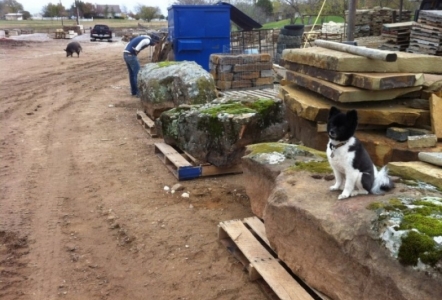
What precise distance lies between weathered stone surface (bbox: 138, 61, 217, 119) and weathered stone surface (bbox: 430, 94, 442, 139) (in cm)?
456

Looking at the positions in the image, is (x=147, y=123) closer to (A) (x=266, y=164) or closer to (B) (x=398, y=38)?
(A) (x=266, y=164)

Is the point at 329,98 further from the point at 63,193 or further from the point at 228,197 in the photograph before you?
the point at 63,193

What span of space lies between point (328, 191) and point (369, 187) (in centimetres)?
38

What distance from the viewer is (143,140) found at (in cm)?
879

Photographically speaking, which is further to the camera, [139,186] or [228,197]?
[139,186]

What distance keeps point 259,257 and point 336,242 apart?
111 centimetres

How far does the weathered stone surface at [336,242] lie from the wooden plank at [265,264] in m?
0.09

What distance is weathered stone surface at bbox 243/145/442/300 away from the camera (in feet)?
8.96

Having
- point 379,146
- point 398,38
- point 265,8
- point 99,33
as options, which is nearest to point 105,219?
point 379,146

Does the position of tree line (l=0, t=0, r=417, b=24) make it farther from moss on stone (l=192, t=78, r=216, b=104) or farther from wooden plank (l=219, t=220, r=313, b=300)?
wooden plank (l=219, t=220, r=313, b=300)

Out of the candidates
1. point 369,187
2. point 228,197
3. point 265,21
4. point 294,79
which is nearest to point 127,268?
point 228,197

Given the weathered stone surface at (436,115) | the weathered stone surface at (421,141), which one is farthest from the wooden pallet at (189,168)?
the weathered stone surface at (436,115)

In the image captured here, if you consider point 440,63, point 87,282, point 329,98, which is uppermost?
point 440,63

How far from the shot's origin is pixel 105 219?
5383mm
